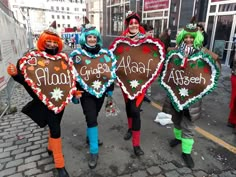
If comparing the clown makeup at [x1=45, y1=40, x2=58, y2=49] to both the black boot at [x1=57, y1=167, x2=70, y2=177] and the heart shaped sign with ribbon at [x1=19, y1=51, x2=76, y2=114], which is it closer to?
the heart shaped sign with ribbon at [x1=19, y1=51, x2=76, y2=114]

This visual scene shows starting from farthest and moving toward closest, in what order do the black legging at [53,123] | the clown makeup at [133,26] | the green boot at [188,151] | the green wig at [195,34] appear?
the clown makeup at [133,26] → the green boot at [188,151] → the green wig at [195,34] → the black legging at [53,123]

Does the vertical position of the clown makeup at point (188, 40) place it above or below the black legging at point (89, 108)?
above

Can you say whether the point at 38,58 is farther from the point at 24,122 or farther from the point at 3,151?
the point at 24,122

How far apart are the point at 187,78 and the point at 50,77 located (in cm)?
176

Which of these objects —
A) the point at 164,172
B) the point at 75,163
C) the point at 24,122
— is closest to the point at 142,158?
the point at 164,172

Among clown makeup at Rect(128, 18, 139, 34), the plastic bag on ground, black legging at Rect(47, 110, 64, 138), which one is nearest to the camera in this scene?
black legging at Rect(47, 110, 64, 138)

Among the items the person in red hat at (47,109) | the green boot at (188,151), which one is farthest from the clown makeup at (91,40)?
the green boot at (188,151)

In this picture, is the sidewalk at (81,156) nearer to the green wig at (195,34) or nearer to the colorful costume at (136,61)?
the colorful costume at (136,61)

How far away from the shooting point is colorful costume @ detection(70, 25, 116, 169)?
2.68m

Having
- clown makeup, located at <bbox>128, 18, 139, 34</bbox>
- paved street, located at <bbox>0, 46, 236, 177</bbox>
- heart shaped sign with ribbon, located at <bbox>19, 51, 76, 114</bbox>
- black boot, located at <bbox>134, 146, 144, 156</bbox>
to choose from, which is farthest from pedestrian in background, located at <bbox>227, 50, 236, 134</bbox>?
heart shaped sign with ribbon, located at <bbox>19, 51, 76, 114</bbox>

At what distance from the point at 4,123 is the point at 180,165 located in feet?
11.2

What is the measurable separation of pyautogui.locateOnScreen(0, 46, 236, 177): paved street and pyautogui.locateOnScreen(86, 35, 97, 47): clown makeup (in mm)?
1625

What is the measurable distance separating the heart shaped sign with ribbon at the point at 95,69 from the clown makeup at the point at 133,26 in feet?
1.63

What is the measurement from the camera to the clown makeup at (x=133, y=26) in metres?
2.92
